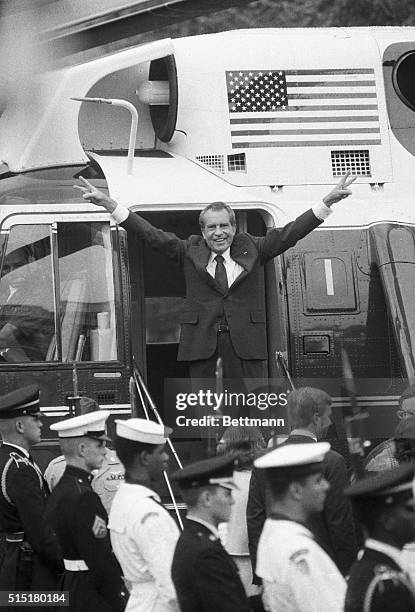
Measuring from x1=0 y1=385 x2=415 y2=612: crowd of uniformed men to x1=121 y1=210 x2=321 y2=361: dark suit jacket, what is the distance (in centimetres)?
152

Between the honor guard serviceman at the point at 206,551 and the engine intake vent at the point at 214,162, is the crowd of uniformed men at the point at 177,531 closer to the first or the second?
the honor guard serviceman at the point at 206,551

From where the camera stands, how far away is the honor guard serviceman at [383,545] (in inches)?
187

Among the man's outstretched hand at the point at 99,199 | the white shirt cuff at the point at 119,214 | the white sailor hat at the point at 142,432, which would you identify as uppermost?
the man's outstretched hand at the point at 99,199

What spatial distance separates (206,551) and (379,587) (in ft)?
2.53

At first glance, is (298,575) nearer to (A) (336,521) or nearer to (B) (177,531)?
(B) (177,531)

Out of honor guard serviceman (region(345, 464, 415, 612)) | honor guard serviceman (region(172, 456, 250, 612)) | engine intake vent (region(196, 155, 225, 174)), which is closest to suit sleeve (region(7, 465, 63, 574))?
honor guard serviceman (region(172, 456, 250, 612))

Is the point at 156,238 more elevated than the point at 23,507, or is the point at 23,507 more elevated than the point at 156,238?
the point at 156,238

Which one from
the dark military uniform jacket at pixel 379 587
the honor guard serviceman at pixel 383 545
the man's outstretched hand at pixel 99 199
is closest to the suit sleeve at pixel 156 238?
the man's outstretched hand at pixel 99 199

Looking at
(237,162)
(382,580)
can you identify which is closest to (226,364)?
(237,162)

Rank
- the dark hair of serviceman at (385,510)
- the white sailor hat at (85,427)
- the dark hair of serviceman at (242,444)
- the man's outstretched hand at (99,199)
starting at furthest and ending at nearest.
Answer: the man's outstretched hand at (99,199)
the dark hair of serviceman at (242,444)
the white sailor hat at (85,427)
the dark hair of serviceman at (385,510)

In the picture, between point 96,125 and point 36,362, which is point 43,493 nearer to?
point 36,362

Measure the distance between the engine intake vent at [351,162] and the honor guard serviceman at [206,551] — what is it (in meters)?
4.63

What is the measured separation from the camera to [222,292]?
8633 mm

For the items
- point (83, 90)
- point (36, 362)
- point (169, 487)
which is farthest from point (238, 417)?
point (83, 90)
